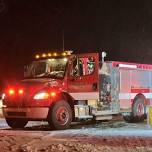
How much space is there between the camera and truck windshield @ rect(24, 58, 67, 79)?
1919 cm

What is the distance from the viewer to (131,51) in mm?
60844

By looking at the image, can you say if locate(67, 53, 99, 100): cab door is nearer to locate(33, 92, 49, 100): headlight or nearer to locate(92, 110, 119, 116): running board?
locate(92, 110, 119, 116): running board

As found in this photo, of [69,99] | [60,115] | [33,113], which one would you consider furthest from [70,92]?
[33,113]

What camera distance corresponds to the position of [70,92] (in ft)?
62.8

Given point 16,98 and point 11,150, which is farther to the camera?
point 16,98

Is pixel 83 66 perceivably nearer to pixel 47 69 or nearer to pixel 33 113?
pixel 47 69

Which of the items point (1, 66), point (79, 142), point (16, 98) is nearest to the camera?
point (79, 142)

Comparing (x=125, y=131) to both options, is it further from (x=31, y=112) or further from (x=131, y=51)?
(x=131, y=51)

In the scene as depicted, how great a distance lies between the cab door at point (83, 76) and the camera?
63.0 ft

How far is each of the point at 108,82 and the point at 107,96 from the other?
54cm

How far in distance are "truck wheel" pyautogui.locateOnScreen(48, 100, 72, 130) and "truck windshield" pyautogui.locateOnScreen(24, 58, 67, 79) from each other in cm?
103

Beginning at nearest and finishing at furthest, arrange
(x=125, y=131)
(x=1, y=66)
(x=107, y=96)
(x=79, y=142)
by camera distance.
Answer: (x=79, y=142) < (x=125, y=131) < (x=107, y=96) < (x=1, y=66)

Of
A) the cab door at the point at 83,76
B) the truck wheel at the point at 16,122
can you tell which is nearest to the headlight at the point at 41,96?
the cab door at the point at 83,76

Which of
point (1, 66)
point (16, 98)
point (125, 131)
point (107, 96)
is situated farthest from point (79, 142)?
point (1, 66)
